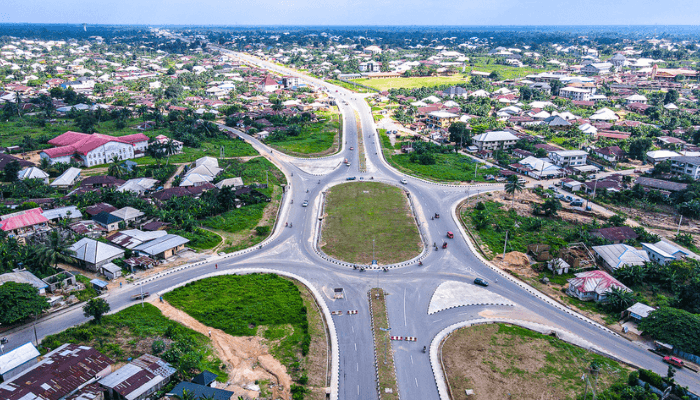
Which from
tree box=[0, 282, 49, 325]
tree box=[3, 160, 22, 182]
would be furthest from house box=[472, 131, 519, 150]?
tree box=[3, 160, 22, 182]

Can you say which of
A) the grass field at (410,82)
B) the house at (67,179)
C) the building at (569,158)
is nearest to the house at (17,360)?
the house at (67,179)

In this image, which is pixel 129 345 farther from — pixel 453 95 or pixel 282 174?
pixel 453 95

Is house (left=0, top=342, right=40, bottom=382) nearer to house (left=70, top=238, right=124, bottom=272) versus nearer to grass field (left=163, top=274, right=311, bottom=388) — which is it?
grass field (left=163, top=274, right=311, bottom=388)

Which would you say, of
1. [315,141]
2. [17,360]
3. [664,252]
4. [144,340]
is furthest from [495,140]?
[17,360]

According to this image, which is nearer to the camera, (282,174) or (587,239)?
(587,239)

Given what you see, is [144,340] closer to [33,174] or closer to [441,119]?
[33,174]

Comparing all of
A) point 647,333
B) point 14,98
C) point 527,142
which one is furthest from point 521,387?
point 14,98

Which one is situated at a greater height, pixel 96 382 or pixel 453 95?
pixel 453 95

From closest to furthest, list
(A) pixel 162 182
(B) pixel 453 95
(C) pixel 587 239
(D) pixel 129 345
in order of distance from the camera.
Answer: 1. (D) pixel 129 345
2. (C) pixel 587 239
3. (A) pixel 162 182
4. (B) pixel 453 95
